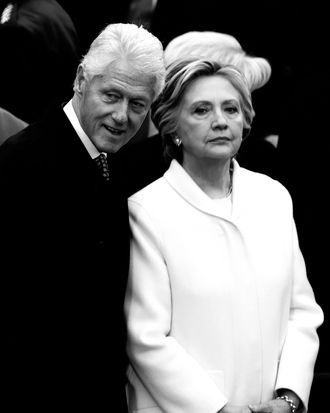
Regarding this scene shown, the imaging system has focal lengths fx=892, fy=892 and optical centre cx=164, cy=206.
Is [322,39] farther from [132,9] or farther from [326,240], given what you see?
[132,9]

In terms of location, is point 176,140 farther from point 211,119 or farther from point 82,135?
point 82,135

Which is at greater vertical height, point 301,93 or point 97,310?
point 301,93

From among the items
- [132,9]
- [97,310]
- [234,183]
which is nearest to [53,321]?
[97,310]

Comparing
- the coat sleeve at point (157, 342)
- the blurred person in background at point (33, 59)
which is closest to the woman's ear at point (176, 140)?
the coat sleeve at point (157, 342)

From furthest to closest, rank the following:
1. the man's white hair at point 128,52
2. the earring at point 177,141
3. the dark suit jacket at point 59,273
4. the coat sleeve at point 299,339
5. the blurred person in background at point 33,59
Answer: the blurred person in background at point 33,59, the earring at point 177,141, the coat sleeve at point 299,339, the man's white hair at point 128,52, the dark suit jacket at point 59,273

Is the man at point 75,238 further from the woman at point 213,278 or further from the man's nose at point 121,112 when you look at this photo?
the woman at point 213,278

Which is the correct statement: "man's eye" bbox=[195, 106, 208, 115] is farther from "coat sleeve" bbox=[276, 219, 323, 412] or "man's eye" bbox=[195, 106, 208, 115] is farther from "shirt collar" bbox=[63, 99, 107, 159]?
"coat sleeve" bbox=[276, 219, 323, 412]

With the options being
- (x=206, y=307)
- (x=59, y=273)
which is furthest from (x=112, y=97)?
(x=206, y=307)

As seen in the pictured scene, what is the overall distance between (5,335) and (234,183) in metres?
1.00

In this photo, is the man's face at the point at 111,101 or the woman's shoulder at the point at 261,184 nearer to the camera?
the man's face at the point at 111,101

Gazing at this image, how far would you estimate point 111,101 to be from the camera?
2.99 m

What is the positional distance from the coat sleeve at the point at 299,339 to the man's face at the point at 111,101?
757 mm

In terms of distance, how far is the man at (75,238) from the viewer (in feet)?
9.13

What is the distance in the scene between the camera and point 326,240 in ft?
12.2
